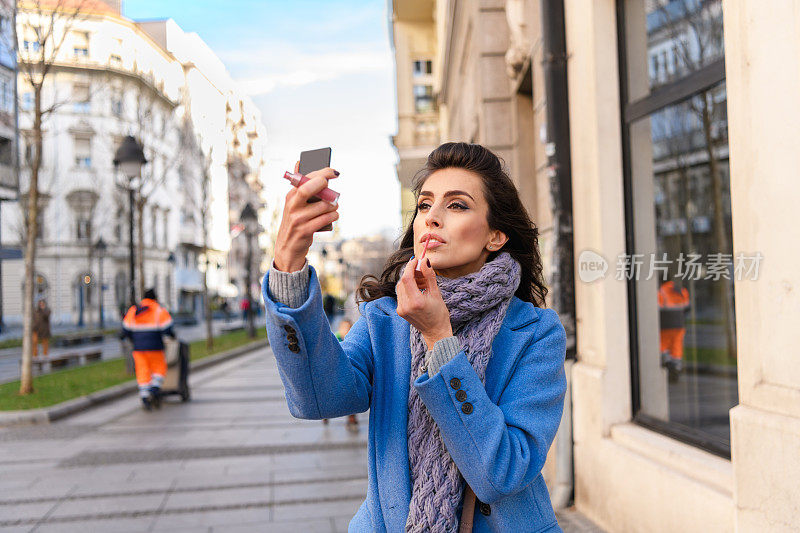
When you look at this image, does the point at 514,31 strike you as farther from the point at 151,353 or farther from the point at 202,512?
the point at 151,353

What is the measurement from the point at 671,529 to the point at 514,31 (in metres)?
5.45

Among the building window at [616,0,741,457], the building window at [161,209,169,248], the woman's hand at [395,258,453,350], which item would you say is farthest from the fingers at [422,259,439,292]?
the building window at [161,209,169,248]

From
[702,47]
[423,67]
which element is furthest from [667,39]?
[423,67]

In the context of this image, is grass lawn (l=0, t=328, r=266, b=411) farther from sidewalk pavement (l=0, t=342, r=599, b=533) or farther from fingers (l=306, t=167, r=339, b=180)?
fingers (l=306, t=167, r=339, b=180)

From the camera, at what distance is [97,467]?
6.89 metres

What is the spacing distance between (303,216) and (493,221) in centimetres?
59

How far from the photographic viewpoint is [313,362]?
1.59 m

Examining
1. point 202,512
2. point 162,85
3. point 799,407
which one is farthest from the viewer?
point 162,85

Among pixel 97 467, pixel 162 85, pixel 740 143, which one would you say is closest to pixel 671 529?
pixel 740 143

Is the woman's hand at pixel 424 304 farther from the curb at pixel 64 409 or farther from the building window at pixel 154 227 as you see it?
the building window at pixel 154 227

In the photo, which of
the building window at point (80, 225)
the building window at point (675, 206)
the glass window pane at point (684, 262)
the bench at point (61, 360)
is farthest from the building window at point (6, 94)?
the building window at point (675, 206)

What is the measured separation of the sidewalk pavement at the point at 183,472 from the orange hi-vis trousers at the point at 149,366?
0.50 meters

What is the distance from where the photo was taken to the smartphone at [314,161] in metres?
1.43

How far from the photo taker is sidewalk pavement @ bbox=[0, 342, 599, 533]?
17.3 ft
